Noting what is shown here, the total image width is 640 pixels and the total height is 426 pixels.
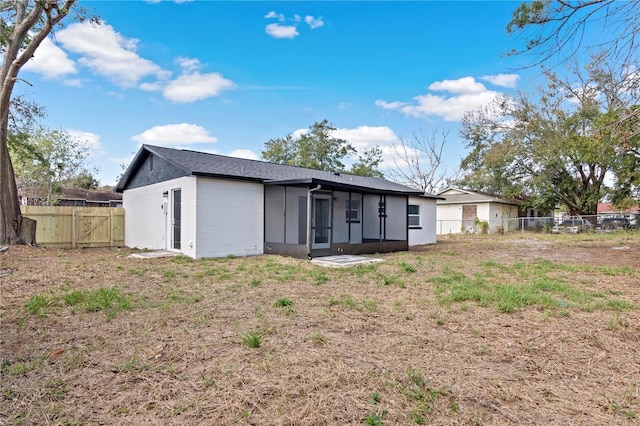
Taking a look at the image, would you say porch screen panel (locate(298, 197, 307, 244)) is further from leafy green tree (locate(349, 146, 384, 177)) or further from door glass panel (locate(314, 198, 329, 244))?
leafy green tree (locate(349, 146, 384, 177))

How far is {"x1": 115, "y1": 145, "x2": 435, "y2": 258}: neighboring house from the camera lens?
10148 millimetres

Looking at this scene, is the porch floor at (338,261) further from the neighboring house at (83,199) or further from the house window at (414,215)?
the neighboring house at (83,199)

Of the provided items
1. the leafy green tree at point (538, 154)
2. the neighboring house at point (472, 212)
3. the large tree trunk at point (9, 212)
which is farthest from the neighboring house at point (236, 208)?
the leafy green tree at point (538, 154)

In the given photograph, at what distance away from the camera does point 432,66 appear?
50.3 ft

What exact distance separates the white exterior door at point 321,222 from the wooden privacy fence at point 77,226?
27.3ft

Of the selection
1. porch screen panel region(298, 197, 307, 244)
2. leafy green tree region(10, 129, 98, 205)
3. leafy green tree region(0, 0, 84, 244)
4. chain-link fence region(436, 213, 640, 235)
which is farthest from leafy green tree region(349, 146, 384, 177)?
leafy green tree region(0, 0, 84, 244)

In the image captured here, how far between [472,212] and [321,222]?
16401 mm

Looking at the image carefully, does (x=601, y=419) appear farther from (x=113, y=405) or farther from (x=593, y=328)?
(x=113, y=405)

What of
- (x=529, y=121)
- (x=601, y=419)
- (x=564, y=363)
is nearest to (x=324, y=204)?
(x=564, y=363)

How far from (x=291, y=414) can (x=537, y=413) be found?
167 cm

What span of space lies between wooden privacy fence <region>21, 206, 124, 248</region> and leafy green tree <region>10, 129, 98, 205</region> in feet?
45.2

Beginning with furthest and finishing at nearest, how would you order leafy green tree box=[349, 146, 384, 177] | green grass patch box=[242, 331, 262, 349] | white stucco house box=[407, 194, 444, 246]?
1. leafy green tree box=[349, 146, 384, 177]
2. white stucco house box=[407, 194, 444, 246]
3. green grass patch box=[242, 331, 262, 349]

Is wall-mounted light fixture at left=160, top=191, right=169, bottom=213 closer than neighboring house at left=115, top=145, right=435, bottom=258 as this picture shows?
No

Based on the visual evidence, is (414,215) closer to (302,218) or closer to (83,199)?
(302,218)
